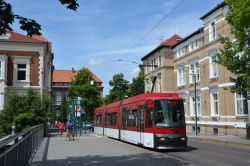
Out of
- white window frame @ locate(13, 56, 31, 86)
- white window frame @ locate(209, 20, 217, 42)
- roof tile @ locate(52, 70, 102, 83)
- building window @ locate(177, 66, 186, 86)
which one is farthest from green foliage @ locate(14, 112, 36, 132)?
roof tile @ locate(52, 70, 102, 83)

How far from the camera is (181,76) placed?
5144 centimetres

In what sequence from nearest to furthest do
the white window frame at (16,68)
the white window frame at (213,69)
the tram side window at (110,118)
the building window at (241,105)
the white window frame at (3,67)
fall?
1. the tram side window at (110,118)
2. the building window at (241,105)
3. the white window frame at (213,69)
4. the white window frame at (3,67)
5. the white window frame at (16,68)

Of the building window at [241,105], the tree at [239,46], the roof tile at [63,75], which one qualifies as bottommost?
the building window at [241,105]

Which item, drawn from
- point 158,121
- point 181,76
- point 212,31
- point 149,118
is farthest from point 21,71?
point 158,121

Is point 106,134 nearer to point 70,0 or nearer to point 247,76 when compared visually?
point 247,76

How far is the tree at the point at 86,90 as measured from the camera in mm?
70175

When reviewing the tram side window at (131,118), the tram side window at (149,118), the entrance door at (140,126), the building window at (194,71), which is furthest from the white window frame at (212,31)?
the tram side window at (149,118)

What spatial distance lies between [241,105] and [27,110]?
59.7 ft

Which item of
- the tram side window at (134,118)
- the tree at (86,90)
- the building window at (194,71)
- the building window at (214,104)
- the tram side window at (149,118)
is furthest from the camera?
the tree at (86,90)

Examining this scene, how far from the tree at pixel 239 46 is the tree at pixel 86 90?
45160 mm

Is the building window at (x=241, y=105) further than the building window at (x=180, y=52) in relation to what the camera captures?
No

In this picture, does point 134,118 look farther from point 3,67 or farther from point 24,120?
point 3,67

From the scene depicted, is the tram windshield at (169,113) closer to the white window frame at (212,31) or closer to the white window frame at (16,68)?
the white window frame at (212,31)

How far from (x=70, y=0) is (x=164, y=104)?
11.4 meters
